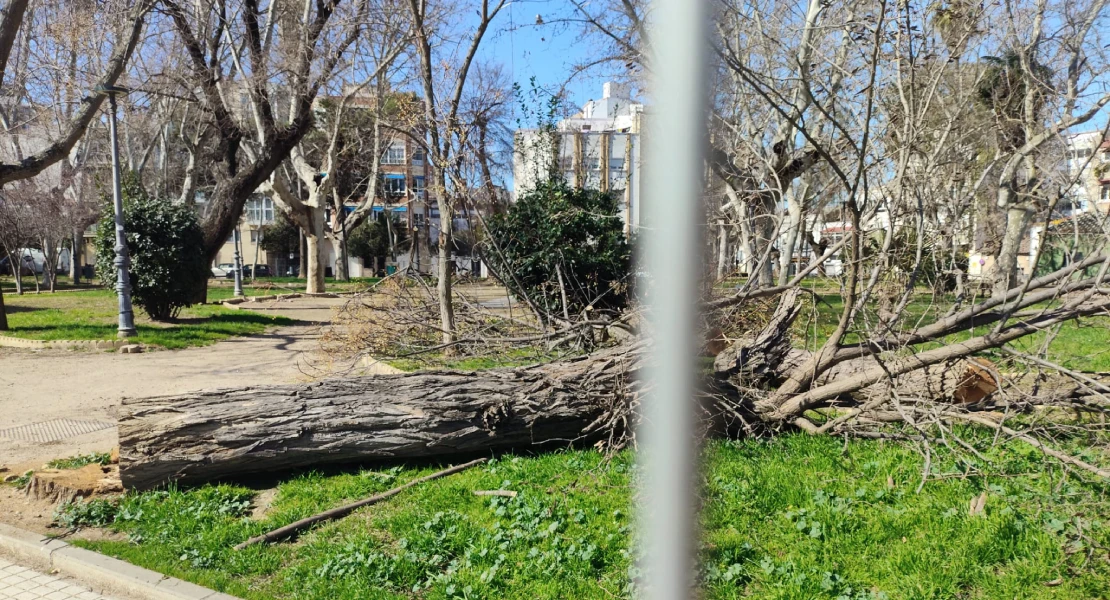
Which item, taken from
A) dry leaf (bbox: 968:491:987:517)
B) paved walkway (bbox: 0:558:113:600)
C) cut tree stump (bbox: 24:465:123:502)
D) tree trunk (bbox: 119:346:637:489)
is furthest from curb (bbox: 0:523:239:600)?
dry leaf (bbox: 968:491:987:517)

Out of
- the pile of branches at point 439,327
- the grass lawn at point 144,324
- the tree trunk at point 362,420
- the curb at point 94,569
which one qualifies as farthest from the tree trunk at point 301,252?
the curb at point 94,569

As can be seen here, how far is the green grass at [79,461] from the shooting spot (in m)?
6.05

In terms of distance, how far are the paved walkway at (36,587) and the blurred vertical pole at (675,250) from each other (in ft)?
14.5

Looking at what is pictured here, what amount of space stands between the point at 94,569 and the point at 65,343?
1097 centimetres

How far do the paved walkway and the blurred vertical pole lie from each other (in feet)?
14.5

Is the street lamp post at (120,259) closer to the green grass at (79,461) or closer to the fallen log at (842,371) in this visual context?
the green grass at (79,461)

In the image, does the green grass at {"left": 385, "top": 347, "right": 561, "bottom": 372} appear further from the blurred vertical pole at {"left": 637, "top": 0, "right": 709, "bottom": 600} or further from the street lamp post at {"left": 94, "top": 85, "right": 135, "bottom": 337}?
the street lamp post at {"left": 94, "top": 85, "right": 135, "bottom": 337}

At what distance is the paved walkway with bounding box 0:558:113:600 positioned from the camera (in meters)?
4.18

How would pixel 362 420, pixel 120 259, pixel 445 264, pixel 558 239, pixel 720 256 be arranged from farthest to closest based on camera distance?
pixel 120 259 < pixel 558 239 < pixel 445 264 < pixel 362 420 < pixel 720 256

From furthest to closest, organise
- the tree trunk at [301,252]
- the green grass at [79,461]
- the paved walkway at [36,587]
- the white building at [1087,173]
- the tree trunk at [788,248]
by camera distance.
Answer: the tree trunk at [301,252] → the tree trunk at [788,248] → the green grass at [79,461] → the white building at [1087,173] → the paved walkway at [36,587]

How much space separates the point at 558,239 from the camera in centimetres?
1042

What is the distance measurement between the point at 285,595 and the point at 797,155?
21.0ft

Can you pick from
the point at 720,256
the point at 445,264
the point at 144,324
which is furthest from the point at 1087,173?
the point at 144,324

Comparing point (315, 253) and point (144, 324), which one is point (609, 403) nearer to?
point (144, 324)
